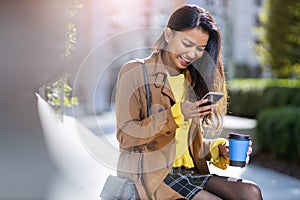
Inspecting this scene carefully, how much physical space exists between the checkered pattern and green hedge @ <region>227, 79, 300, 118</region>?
632cm

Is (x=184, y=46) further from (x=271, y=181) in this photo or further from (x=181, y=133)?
(x=271, y=181)

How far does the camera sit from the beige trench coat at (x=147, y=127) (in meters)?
2.20

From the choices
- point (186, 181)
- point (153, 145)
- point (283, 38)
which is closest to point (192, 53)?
point (153, 145)

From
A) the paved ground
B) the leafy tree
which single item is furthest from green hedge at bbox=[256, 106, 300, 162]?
the leafy tree

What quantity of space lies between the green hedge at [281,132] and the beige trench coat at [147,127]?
464cm

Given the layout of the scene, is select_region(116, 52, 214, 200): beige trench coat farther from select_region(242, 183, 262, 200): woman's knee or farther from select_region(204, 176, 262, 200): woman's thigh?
select_region(242, 183, 262, 200): woman's knee

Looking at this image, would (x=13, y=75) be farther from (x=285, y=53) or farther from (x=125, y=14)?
(x=285, y=53)

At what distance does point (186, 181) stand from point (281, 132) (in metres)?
4.84

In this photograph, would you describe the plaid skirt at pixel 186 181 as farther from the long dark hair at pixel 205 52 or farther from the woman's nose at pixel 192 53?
the woman's nose at pixel 192 53

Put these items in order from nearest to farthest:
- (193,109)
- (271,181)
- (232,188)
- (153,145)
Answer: (193,109) → (153,145) → (232,188) → (271,181)

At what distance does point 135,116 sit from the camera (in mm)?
2215

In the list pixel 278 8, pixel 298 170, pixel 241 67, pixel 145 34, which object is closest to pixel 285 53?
pixel 278 8

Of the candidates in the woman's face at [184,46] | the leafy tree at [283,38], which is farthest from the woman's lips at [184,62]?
the leafy tree at [283,38]

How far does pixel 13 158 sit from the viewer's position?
289cm
